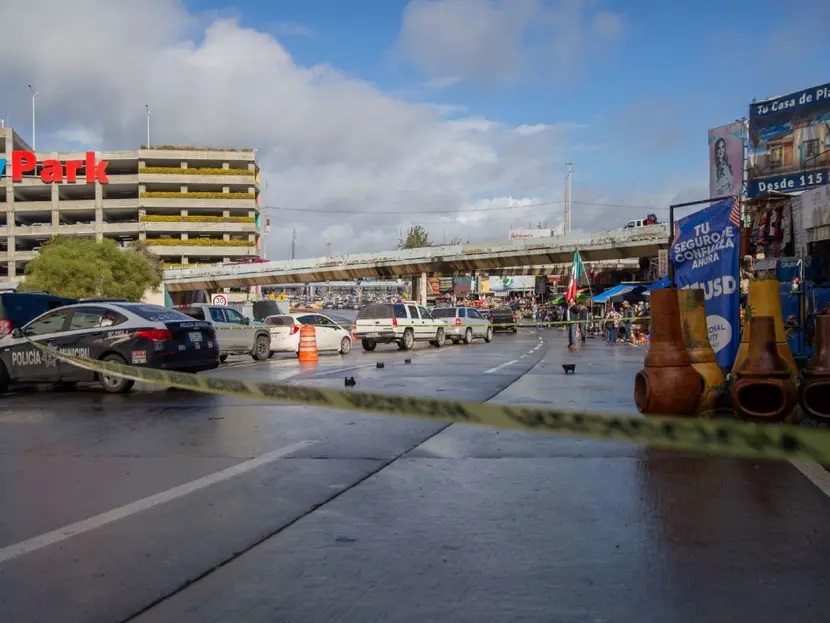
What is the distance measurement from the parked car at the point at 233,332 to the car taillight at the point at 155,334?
8578mm

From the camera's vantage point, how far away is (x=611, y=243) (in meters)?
48.8

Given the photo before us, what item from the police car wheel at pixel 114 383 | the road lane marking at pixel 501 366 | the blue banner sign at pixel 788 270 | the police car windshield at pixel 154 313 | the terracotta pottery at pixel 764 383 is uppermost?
the blue banner sign at pixel 788 270

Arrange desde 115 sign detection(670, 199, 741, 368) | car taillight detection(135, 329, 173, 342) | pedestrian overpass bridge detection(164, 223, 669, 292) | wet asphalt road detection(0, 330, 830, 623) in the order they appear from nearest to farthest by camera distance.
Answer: wet asphalt road detection(0, 330, 830, 623)
desde 115 sign detection(670, 199, 741, 368)
car taillight detection(135, 329, 173, 342)
pedestrian overpass bridge detection(164, 223, 669, 292)

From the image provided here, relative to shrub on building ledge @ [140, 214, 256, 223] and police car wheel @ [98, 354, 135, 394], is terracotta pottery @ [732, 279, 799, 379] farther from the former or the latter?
shrub on building ledge @ [140, 214, 256, 223]

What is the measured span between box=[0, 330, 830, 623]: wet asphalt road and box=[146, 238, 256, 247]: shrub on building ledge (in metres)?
84.6

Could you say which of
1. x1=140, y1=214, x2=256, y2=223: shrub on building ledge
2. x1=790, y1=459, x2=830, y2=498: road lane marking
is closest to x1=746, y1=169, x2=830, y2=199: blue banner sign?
x1=790, y1=459, x2=830, y2=498: road lane marking

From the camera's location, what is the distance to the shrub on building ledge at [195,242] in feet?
295

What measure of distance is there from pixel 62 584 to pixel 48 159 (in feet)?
319

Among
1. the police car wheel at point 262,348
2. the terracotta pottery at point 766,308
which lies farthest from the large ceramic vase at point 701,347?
the police car wheel at point 262,348

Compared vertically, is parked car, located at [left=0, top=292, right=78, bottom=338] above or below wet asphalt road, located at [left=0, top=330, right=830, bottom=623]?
above

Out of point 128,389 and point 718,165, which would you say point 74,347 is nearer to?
point 128,389

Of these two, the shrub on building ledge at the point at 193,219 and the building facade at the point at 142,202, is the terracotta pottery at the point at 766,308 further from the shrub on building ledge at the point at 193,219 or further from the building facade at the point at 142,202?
the shrub on building ledge at the point at 193,219

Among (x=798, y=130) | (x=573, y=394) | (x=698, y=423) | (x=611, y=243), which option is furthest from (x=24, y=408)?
(x=611, y=243)

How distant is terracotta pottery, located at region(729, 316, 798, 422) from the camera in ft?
27.6
